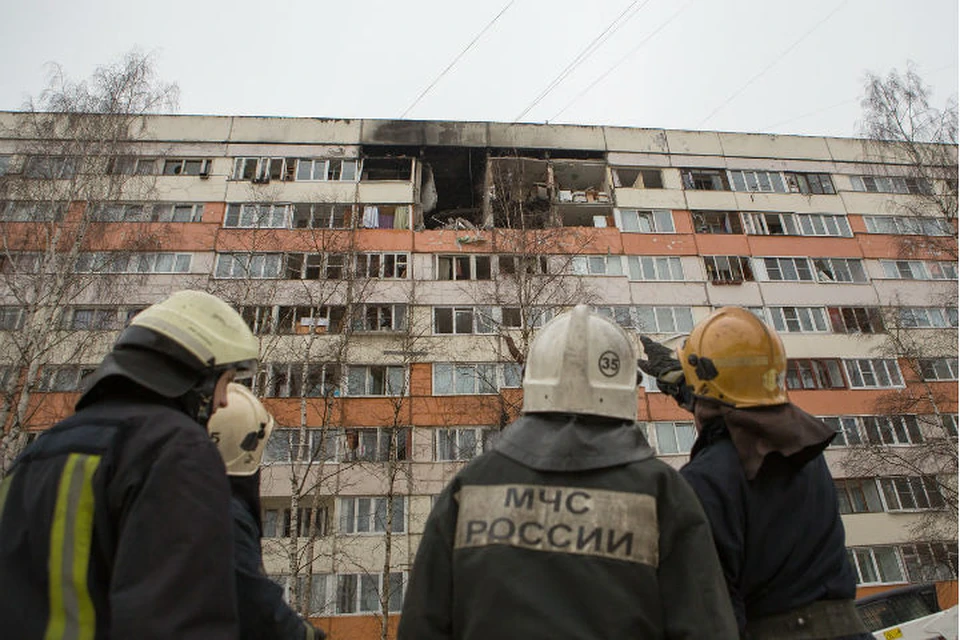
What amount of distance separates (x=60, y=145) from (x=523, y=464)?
22024 mm

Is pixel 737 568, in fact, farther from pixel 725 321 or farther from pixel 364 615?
pixel 364 615

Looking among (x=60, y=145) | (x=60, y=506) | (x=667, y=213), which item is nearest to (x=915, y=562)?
(x=667, y=213)

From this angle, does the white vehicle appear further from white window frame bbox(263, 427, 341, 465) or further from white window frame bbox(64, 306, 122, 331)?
white window frame bbox(64, 306, 122, 331)

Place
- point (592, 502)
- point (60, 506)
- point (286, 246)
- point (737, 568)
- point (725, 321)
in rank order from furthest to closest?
1. point (286, 246)
2. point (725, 321)
3. point (737, 568)
4. point (592, 502)
5. point (60, 506)

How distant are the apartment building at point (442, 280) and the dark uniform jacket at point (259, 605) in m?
13.6

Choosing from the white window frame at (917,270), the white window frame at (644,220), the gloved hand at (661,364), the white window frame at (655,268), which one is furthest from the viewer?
the white window frame at (917,270)

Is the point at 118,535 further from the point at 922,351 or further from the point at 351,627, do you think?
the point at 922,351

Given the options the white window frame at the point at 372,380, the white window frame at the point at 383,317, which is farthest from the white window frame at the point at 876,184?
the white window frame at the point at 372,380

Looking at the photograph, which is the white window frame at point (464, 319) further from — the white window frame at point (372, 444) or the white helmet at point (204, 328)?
the white helmet at point (204, 328)

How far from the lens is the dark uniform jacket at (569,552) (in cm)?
174

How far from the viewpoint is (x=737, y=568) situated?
7.50 ft

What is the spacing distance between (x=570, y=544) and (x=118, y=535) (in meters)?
1.43

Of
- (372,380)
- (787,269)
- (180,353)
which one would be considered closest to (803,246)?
(787,269)

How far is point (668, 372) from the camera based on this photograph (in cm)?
338
